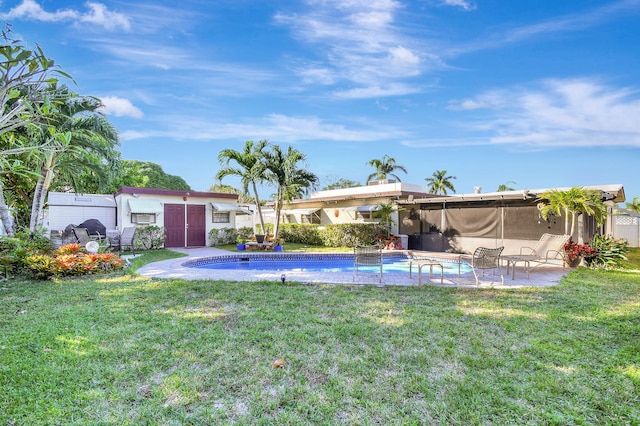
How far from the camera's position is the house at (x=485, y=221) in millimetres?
13641

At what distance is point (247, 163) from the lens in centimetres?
1758

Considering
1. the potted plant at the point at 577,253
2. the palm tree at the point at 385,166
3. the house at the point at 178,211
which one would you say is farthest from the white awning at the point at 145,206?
the palm tree at the point at 385,166

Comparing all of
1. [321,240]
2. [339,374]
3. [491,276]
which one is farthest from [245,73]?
[339,374]

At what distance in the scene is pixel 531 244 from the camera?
14141 mm

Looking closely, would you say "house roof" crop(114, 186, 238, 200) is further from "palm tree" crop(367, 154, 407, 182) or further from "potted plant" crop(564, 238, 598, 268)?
"palm tree" crop(367, 154, 407, 182)

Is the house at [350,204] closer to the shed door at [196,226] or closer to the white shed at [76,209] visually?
the shed door at [196,226]

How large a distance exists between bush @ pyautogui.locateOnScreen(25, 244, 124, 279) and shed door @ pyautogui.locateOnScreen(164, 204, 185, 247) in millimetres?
8391

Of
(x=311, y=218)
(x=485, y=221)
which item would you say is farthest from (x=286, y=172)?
(x=485, y=221)

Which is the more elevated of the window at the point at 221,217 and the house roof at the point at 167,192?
the house roof at the point at 167,192

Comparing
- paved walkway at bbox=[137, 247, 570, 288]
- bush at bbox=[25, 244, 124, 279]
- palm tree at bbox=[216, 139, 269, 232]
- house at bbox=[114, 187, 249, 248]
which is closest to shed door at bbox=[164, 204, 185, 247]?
house at bbox=[114, 187, 249, 248]

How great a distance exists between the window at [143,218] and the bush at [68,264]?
7642 mm

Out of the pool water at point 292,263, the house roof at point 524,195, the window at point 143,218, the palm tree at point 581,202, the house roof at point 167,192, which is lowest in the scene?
the pool water at point 292,263

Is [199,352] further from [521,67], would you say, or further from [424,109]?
[424,109]

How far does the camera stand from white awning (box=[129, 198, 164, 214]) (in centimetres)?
1727
